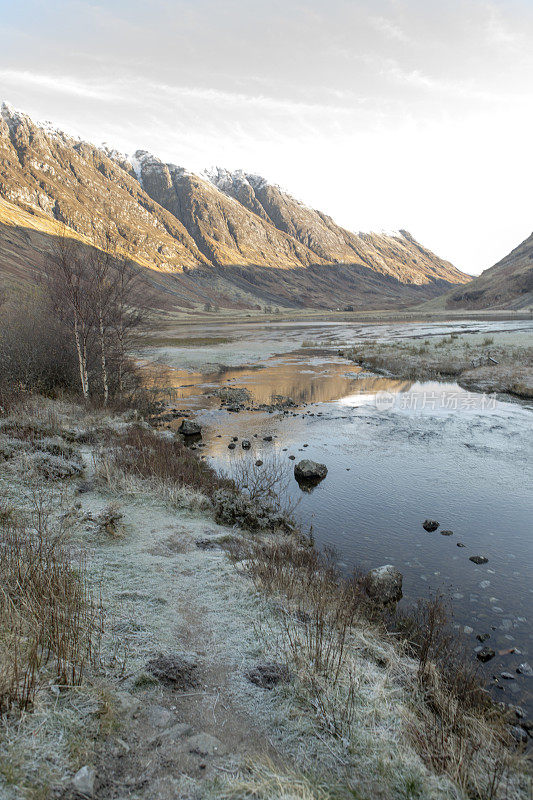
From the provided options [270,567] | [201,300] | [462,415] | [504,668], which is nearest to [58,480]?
[270,567]

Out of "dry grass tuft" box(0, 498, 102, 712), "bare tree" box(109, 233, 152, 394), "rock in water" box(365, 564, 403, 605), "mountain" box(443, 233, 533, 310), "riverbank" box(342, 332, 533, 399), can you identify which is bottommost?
"rock in water" box(365, 564, 403, 605)

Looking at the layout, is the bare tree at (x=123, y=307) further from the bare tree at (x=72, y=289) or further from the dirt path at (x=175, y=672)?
the dirt path at (x=175, y=672)

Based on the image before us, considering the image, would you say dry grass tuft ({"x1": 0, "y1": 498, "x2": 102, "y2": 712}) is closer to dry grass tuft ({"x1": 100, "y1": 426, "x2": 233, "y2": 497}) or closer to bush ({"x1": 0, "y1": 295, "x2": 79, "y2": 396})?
dry grass tuft ({"x1": 100, "y1": 426, "x2": 233, "y2": 497})

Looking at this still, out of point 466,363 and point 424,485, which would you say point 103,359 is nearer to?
point 424,485

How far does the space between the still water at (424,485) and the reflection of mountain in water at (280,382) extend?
36cm

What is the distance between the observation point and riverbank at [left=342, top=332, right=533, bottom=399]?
2642 centimetres

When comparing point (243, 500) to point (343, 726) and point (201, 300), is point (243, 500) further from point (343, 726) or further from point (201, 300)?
point (201, 300)

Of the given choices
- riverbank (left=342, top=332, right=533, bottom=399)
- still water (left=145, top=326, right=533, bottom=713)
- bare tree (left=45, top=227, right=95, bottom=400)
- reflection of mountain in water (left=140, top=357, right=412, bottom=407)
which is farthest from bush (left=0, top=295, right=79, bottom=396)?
riverbank (left=342, top=332, right=533, bottom=399)

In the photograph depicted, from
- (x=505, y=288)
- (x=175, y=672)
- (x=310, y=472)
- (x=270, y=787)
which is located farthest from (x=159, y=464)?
(x=505, y=288)

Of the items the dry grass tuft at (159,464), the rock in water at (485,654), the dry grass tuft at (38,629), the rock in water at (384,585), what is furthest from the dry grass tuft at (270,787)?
the dry grass tuft at (159,464)

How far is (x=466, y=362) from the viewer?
31969mm

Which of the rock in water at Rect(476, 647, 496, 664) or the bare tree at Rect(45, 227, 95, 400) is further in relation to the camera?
the bare tree at Rect(45, 227, 95, 400)

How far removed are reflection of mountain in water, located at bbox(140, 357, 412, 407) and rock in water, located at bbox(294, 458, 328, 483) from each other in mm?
11103

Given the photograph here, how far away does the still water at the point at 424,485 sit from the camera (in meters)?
7.02
